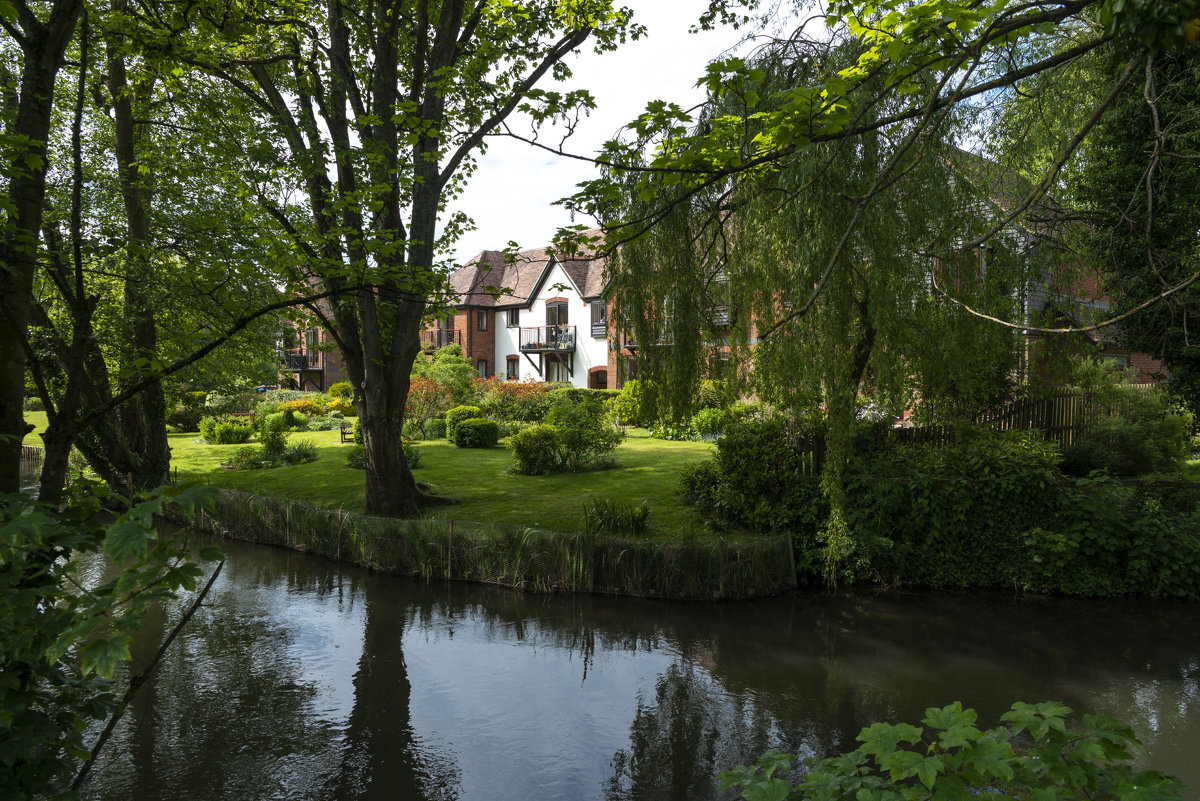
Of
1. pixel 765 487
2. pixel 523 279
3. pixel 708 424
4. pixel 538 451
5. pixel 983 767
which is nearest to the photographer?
pixel 983 767

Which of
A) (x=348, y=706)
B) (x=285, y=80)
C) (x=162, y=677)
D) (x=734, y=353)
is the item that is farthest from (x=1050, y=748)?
(x=285, y=80)

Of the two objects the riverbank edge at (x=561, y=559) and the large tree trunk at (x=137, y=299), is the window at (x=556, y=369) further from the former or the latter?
the riverbank edge at (x=561, y=559)

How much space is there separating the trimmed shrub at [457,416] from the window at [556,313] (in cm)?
1569

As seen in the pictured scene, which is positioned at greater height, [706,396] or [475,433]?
[706,396]

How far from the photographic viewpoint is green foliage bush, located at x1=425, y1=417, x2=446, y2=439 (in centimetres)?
2589

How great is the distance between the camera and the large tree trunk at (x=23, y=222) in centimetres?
355

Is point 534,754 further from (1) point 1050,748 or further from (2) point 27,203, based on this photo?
(2) point 27,203

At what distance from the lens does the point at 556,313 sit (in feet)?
135

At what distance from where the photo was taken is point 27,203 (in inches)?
152

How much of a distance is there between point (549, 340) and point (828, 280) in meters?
33.2

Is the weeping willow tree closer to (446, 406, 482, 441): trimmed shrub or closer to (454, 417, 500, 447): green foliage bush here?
(454, 417, 500, 447): green foliage bush

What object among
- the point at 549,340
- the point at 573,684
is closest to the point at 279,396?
the point at 549,340

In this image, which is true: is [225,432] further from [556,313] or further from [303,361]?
[303,361]

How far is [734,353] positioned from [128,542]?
8816 mm
